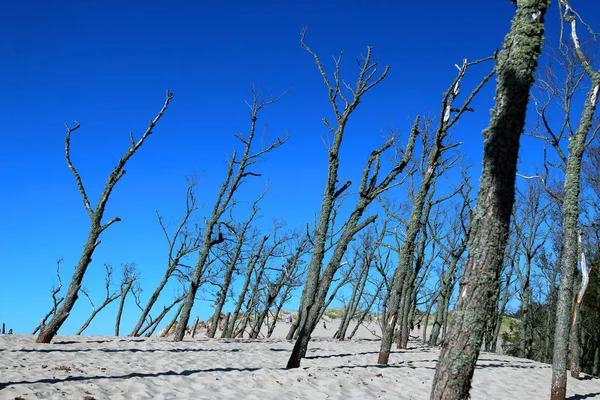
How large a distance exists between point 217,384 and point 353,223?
4845mm

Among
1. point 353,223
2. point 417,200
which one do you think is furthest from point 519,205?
point 353,223

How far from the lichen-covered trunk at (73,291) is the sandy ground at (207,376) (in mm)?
435

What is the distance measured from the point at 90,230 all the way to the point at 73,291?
1664 millimetres

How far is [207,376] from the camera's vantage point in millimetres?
7766

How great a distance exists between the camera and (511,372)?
12.6 metres

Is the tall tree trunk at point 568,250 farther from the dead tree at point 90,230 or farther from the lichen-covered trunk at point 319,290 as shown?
the dead tree at point 90,230

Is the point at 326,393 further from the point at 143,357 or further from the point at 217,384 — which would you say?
the point at 143,357

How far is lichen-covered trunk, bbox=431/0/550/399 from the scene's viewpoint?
3895 mm

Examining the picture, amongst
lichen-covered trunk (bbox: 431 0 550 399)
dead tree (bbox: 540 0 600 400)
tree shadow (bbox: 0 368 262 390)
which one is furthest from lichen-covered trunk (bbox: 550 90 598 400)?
lichen-covered trunk (bbox: 431 0 550 399)

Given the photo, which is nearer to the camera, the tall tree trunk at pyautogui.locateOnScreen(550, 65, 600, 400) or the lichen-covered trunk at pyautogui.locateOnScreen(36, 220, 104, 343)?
the tall tree trunk at pyautogui.locateOnScreen(550, 65, 600, 400)

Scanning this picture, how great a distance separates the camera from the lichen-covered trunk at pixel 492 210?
3895mm

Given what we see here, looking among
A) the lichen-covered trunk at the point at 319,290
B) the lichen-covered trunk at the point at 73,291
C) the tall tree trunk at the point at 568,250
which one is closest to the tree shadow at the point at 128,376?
the lichen-covered trunk at the point at 319,290

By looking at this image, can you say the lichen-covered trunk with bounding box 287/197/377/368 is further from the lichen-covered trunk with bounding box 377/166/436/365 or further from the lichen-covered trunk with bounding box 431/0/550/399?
A: the lichen-covered trunk with bounding box 431/0/550/399

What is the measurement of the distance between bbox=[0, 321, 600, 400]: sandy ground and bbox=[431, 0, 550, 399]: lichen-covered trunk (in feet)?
12.6
